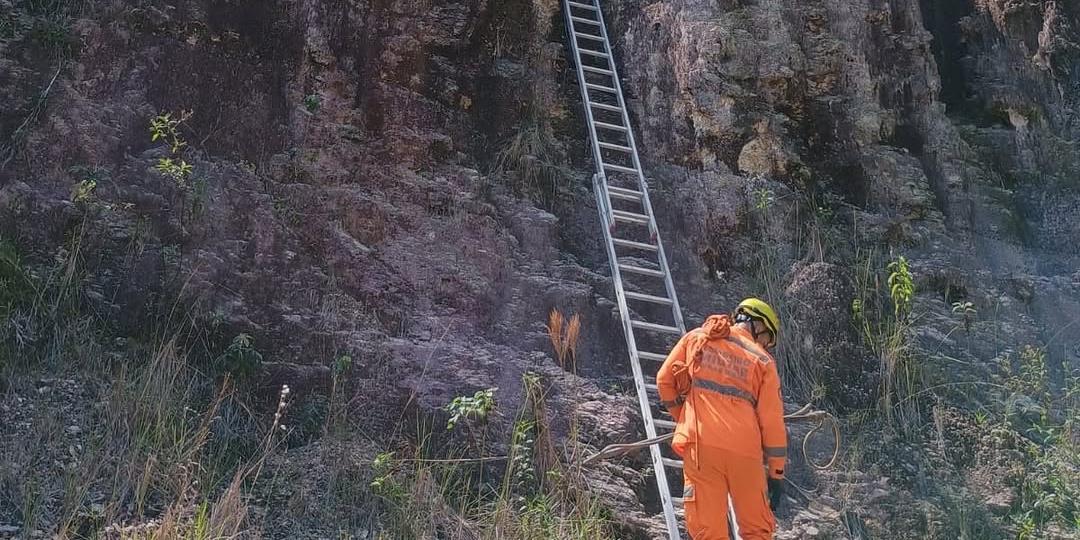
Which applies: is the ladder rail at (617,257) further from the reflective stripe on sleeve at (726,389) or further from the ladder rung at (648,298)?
the reflective stripe on sleeve at (726,389)

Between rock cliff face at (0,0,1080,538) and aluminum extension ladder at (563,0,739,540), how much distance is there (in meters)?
0.17

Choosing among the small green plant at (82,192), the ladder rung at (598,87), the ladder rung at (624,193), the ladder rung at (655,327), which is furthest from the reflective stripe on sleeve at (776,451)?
the small green plant at (82,192)

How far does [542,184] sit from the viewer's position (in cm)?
664

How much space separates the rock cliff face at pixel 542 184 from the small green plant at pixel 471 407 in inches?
4.7

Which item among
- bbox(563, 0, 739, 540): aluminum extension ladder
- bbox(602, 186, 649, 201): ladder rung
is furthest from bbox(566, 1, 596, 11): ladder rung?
bbox(602, 186, 649, 201): ladder rung

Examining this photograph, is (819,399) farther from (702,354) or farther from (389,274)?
(389,274)

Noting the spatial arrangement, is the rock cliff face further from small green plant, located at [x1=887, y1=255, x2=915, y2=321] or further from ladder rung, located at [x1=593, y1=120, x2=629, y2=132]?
ladder rung, located at [x1=593, y1=120, x2=629, y2=132]

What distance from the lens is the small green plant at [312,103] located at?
6.40m

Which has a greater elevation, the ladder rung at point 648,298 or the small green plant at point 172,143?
the small green plant at point 172,143

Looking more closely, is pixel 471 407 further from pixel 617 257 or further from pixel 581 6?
pixel 581 6

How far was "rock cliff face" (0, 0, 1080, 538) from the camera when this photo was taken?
543 centimetres

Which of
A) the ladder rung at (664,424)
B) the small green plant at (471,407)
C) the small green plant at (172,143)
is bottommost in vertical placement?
the ladder rung at (664,424)

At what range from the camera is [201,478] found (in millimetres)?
4594

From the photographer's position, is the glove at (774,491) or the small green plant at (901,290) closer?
the glove at (774,491)
